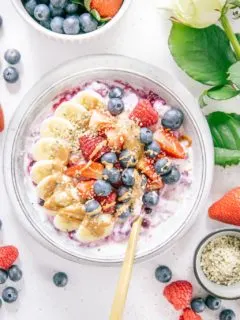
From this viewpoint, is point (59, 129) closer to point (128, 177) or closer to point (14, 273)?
point (128, 177)

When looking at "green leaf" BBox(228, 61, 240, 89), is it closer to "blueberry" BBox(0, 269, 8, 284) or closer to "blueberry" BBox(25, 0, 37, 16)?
"blueberry" BBox(25, 0, 37, 16)

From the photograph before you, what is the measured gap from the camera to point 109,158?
5.06 ft

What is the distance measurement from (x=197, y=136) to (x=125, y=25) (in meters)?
0.28

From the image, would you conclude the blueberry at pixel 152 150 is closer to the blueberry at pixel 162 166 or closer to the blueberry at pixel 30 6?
the blueberry at pixel 162 166

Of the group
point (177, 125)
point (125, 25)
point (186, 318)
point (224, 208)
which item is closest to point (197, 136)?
point (177, 125)

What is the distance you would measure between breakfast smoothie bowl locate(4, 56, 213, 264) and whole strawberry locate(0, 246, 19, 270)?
0.07m

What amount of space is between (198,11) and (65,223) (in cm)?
50

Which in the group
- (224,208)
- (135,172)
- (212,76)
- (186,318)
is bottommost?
(186,318)

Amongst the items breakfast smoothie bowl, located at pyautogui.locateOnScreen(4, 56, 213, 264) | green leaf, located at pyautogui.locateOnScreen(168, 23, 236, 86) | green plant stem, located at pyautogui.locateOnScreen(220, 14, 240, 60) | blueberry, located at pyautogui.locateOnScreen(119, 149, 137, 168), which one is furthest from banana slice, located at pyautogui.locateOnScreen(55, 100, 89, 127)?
green plant stem, located at pyautogui.locateOnScreen(220, 14, 240, 60)

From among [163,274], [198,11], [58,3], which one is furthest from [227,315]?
[58,3]

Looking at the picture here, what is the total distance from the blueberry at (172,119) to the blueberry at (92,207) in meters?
0.22

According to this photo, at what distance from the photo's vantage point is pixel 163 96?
1.64 metres

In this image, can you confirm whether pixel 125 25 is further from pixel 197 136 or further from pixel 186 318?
pixel 186 318

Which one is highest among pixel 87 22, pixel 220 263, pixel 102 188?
pixel 87 22
